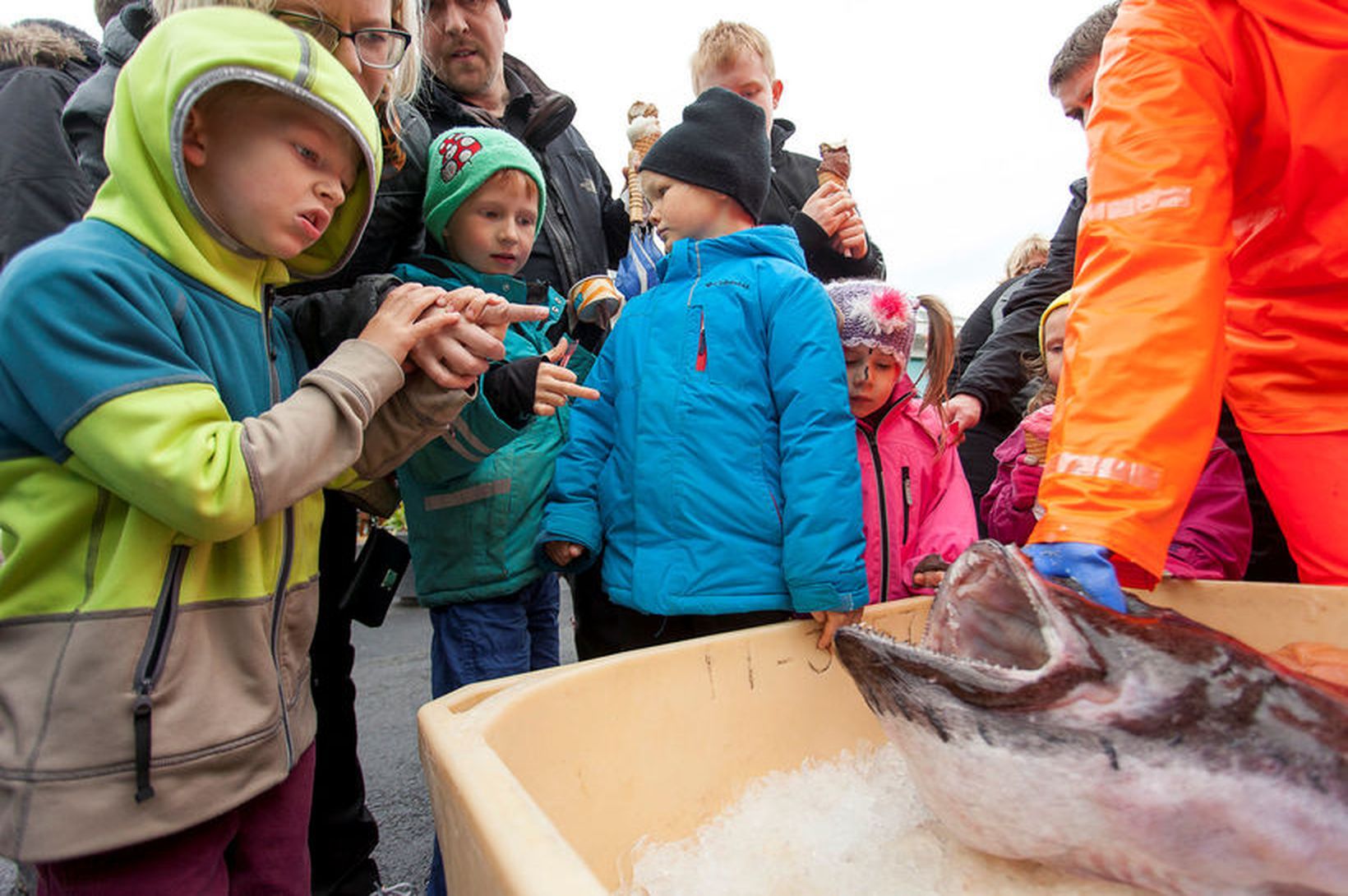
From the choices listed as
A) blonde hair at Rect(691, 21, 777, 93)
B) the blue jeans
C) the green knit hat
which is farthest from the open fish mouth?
blonde hair at Rect(691, 21, 777, 93)

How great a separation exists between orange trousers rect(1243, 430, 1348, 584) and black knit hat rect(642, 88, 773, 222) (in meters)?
1.41

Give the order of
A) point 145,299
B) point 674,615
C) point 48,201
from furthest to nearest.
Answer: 1. point 674,615
2. point 48,201
3. point 145,299

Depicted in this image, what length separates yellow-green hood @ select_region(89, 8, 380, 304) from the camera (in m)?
1.05

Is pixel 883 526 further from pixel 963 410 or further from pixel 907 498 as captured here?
pixel 963 410

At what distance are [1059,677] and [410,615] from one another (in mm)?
5255

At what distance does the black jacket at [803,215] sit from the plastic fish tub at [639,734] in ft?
4.79

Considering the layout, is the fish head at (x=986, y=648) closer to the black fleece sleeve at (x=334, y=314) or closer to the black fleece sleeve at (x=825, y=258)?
the black fleece sleeve at (x=334, y=314)

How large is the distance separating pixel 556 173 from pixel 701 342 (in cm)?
113

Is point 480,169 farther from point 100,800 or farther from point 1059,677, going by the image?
point 1059,677

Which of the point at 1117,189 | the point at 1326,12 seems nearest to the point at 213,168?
the point at 1117,189

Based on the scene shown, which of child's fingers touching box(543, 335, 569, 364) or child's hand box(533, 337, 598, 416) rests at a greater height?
child's fingers touching box(543, 335, 569, 364)

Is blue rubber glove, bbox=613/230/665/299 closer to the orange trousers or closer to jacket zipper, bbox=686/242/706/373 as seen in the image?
jacket zipper, bbox=686/242/706/373

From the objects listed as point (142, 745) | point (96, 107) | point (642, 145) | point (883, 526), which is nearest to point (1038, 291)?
point (883, 526)

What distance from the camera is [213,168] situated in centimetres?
114
